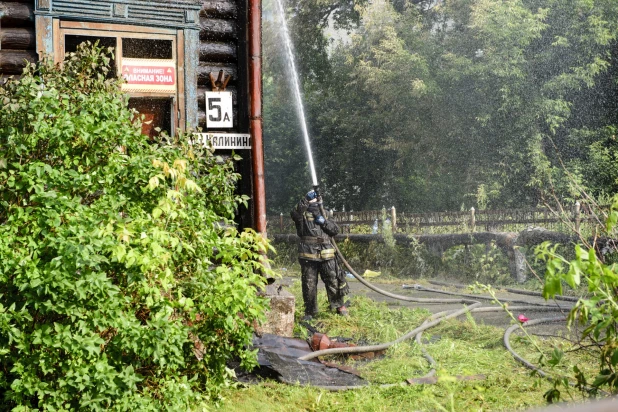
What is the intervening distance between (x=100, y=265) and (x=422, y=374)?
3924 mm

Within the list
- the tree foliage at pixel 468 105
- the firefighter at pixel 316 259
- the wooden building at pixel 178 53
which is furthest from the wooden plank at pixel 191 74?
the tree foliage at pixel 468 105

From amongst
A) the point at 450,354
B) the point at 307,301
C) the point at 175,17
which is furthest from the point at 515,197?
the point at 175,17

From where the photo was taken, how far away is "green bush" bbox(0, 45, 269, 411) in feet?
14.5

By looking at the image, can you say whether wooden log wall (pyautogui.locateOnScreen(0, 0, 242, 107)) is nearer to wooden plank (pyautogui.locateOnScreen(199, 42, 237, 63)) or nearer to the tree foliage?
wooden plank (pyautogui.locateOnScreen(199, 42, 237, 63))

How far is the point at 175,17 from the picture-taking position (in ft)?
24.8

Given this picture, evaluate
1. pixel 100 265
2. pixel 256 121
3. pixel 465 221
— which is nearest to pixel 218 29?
pixel 256 121

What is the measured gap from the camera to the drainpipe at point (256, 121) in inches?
312

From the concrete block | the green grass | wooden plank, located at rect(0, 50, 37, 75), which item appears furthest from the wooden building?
the green grass

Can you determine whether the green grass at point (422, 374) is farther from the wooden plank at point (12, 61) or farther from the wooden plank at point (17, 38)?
the wooden plank at point (17, 38)

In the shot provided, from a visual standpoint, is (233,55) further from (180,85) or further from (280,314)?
(280,314)

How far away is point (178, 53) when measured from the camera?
24.9 feet

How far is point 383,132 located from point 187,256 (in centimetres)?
2611

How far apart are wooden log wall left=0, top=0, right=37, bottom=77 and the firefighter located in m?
5.36

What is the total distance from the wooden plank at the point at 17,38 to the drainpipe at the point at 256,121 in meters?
2.10
